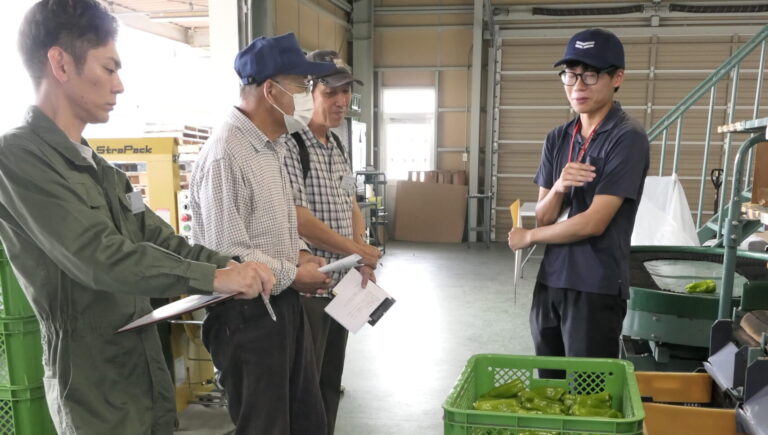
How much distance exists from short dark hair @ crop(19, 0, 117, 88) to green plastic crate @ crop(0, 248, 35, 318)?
3.14ft

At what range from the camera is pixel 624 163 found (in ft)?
5.70

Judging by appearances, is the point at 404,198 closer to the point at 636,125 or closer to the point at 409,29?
the point at 409,29

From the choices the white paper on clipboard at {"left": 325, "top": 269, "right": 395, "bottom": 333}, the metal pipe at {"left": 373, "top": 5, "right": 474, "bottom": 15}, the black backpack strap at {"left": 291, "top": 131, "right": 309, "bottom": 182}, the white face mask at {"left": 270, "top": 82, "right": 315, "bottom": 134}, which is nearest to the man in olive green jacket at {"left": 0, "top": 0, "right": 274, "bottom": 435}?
the white face mask at {"left": 270, "top": 82, "right": 315, "bottom": 134}

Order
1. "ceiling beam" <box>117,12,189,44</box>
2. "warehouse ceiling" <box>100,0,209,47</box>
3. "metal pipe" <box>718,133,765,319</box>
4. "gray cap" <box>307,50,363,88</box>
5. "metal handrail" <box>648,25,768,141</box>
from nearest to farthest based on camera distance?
1. "metal pipe" <box>718,133,765,319</box>
2. "gray cap" <box>307,50,363,88</box>
3. "metal handrail" <box>648,25,768,141</box>
4. "warehouse ceiling" <box>100,0,209,47</box>
5. "ceiling beam" <box>117,12,189,44</box>

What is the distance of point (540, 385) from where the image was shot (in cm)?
137

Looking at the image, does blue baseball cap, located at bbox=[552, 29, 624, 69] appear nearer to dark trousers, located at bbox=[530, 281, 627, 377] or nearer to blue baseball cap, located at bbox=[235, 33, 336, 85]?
dark trousers, located at bbox=[530, 281, 627, 377]

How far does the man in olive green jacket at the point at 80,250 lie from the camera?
3.57 ft

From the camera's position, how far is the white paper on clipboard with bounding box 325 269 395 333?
200cm

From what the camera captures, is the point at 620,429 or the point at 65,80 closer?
the point at 620,429

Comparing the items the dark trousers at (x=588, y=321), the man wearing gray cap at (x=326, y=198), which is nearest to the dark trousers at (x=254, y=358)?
the man wearing gray cap at (x=326, y=198)

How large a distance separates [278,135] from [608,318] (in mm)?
1239

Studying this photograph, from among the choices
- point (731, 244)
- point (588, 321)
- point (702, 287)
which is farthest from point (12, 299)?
point (702, 287)

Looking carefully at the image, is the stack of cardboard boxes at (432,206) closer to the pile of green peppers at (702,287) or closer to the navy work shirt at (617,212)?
the pile of green peppers at (702,287)

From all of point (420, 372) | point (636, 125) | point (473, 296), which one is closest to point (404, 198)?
point (473, 296)
